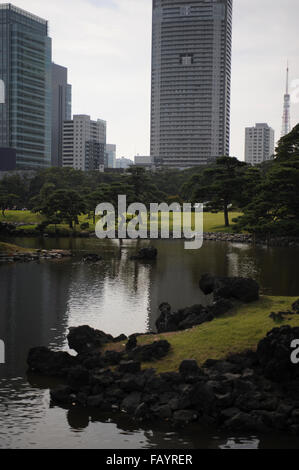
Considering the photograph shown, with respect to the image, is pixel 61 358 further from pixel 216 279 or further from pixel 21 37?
pixel 21 37

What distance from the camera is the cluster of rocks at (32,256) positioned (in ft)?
154

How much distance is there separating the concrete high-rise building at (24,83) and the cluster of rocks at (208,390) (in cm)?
14547

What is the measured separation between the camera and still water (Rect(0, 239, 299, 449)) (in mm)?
13547

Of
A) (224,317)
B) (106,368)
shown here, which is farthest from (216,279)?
(106,368)

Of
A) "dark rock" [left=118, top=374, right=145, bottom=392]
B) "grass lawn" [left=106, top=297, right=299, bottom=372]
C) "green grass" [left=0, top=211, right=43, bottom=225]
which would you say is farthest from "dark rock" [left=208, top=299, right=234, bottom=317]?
"green grass" [left=0, top=211, right=43, bottom=225]

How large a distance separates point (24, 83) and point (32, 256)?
121809 millimetres

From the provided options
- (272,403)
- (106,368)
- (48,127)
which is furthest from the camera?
(48,127)

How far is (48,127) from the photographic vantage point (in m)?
171

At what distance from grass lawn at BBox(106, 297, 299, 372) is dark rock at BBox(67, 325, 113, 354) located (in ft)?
Answer: 1.68

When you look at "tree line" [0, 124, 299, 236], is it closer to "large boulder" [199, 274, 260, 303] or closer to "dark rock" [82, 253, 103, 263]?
"dark rock" [82, 253, 103, 263]

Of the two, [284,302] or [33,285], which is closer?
[284,302]

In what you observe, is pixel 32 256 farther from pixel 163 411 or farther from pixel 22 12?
pixel 22 12

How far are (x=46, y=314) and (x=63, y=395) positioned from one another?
414 inches
